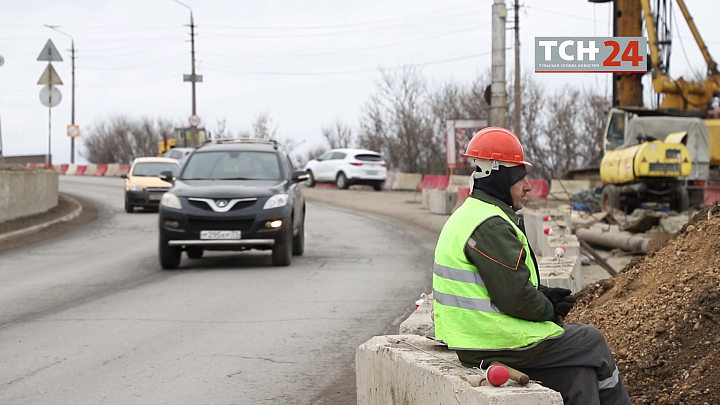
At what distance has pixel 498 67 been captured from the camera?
17.1 meters

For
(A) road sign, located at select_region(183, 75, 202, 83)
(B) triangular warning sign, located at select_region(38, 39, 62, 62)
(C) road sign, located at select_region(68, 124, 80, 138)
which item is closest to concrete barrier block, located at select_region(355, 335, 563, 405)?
(B) triangular warning sign, located at select_region(38, 39, 62, 62)

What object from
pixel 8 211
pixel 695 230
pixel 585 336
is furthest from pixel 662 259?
pixel 8 211

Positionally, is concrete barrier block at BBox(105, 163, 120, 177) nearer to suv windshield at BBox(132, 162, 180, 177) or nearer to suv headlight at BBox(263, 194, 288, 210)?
suv windshield at BBox(132, 162, 180, 177)

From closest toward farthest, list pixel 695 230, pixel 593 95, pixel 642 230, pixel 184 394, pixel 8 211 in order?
pixel 184 394, pixel 695 230, pixel 642 230, pixel 8 211, pixel 593 95

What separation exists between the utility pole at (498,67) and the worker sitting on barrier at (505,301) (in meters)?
13.3

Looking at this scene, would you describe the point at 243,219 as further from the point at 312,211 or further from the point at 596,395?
the point at 312,211

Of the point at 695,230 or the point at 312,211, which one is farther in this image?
the point at 312,211

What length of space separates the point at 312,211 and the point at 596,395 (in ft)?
77.1

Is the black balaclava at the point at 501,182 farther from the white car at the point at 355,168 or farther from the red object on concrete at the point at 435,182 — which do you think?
the white car at the point at 355,168

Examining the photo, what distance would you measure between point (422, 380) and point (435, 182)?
104 ft

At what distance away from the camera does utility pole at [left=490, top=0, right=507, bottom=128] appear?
1688 centimetres

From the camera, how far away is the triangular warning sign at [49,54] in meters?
28.0

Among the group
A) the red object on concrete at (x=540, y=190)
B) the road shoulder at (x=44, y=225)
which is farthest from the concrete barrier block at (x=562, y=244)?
the red object on concrete at (x=540, y=190)

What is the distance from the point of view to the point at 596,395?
3.81m
